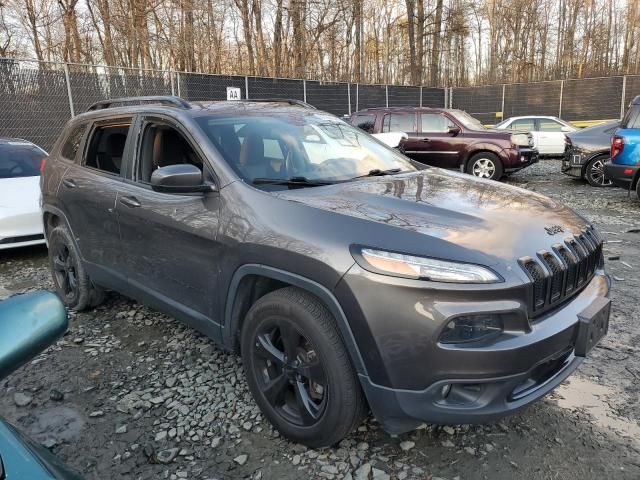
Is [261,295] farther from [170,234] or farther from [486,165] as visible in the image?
[486,165]

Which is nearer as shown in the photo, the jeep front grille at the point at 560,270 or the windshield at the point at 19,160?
the jeep front grille at the point at 560,270

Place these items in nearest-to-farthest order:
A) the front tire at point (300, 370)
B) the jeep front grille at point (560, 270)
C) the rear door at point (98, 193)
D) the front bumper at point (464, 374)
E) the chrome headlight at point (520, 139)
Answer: the front bumper at point (464, 374), the jeep front grille at point (560, 270), the front tire at point (300, 370), the rear door at point (98, 193), the chrome headlight at point (520, 139)

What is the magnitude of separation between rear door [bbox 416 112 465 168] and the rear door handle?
8.88 meters

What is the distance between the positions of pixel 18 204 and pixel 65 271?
203 cm

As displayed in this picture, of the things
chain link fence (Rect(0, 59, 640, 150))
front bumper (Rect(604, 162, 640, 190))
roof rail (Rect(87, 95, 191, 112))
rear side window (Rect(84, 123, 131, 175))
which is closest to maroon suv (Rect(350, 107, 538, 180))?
front bumper (Rect(604, 162, 640, 190))

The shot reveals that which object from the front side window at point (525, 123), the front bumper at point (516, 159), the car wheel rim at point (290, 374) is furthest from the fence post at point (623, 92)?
the car wheel rim at point (290, 374)

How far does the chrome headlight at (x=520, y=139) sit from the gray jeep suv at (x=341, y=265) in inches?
332

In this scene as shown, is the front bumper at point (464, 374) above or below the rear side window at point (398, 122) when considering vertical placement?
below

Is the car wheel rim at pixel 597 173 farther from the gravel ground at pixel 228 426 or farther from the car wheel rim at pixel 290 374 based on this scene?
the car wheel rim at pixel 290 374

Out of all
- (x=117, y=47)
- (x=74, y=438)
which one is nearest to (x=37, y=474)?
(x=74, y=438)

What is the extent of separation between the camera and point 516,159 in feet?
35.7

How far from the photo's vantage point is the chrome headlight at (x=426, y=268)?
1.98 metres

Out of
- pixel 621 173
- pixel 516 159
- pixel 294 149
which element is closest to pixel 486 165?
pixel 516 159

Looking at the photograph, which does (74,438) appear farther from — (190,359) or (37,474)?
(37,474)
